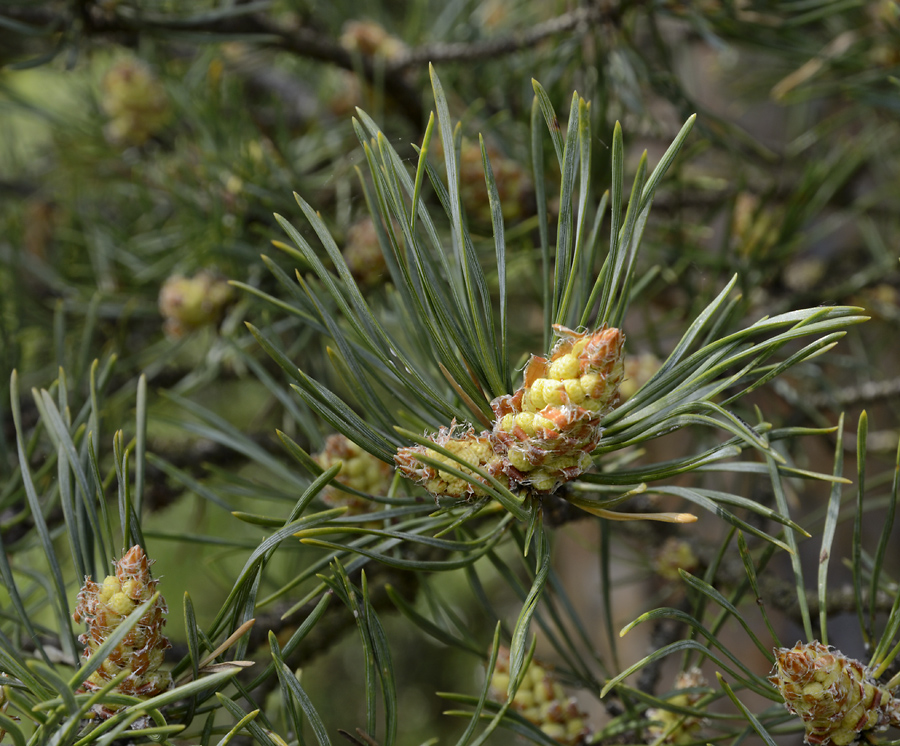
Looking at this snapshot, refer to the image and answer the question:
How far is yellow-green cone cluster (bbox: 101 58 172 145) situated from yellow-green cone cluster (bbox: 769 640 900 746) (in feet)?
2.43

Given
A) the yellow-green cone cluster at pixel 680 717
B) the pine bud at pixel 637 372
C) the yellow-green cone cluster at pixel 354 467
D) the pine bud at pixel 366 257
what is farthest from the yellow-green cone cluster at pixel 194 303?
the yellow-green cone cluster at pixel 680 717

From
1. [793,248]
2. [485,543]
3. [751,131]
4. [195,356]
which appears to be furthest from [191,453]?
[751,131]

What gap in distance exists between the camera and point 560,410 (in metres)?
0.28

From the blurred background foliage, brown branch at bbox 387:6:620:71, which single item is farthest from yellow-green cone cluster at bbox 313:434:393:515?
brown branch at bbox 387:6:620:71

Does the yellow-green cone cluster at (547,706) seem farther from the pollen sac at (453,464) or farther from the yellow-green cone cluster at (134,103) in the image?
the yellow-green cone cluster at (134,103)

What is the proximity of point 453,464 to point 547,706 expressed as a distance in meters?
0.18

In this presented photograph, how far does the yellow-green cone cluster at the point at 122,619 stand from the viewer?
30 centimetres

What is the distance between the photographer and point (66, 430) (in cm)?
33

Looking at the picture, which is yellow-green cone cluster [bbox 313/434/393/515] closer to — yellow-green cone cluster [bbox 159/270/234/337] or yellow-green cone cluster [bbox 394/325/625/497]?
yellow-green cone cluster [bbox 394/325/625/497]

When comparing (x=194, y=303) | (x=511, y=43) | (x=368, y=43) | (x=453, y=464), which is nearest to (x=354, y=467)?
(x=453, y=464)

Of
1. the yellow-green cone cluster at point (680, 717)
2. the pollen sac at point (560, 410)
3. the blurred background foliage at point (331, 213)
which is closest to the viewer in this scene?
the pollen sac at point (560, 410)

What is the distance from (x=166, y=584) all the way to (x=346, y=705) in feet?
1.42

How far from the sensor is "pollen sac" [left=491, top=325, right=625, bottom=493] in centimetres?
27

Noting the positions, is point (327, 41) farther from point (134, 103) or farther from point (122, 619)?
point (122, 619)
